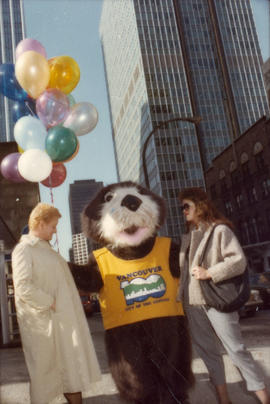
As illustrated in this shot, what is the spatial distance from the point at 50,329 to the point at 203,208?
1554mm

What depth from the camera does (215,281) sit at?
2.51 meters

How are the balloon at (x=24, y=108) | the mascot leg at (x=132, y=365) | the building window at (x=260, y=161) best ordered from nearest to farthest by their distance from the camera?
the mascot leg at (x=132, y=365) < the balloon at (x=24, y=108) < the building window at (x=260, y=161)

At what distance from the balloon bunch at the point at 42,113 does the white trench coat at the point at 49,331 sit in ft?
4.67

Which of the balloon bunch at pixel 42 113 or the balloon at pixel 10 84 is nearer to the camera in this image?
the balloon bunch at pixel 42 113

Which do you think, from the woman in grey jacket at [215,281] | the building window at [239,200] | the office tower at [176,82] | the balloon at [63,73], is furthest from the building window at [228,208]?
the woman in grey jacket at [215,281]

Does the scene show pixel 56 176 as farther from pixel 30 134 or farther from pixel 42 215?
pixel 42 215

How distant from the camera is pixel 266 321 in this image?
794 cm

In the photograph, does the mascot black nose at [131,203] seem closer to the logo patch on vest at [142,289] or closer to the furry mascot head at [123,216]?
the furry mascot head at [123,216]

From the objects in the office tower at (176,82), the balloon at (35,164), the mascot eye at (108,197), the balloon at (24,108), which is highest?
the office tower at (176,82)

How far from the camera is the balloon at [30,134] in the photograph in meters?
4.11

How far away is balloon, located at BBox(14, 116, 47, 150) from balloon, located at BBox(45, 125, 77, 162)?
11 cm

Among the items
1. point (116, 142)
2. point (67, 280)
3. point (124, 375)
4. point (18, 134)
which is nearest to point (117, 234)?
point (67, 280)

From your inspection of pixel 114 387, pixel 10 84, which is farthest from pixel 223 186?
pixel 114 387

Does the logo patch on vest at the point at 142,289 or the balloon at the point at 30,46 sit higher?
the balloon at the point at 30,46
